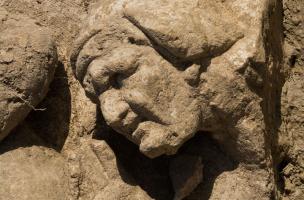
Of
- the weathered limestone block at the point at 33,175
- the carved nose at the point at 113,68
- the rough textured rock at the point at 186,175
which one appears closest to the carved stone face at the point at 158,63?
the carved nose at the point at 113,68

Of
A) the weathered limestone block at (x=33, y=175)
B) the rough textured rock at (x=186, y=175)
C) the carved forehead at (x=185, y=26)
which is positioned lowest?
the weathered limestone block at (x=33, y=175)

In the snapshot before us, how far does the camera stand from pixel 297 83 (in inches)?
62.0

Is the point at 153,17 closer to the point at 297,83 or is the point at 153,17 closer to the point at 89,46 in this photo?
the point at 89,46

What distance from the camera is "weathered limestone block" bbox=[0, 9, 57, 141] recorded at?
54.7 inches

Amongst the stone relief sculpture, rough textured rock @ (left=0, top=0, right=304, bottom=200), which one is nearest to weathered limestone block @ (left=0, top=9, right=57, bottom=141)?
rough textured rock @ (left=0, top=0, right=304, bottom=200)

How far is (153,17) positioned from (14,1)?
1.86 feet

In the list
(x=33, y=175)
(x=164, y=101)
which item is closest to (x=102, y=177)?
(x=33, y=175)

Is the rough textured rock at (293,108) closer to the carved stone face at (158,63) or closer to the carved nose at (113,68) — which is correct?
the carved stone face at (158,63)

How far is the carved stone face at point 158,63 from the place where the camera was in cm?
120

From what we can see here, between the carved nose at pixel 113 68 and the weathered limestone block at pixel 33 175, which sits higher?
the carved nose at pixel 113 68

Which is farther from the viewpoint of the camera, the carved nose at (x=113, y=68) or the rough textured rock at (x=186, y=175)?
the rough textured rock at (x=186, y=175)

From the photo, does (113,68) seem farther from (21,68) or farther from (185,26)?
(21,68)

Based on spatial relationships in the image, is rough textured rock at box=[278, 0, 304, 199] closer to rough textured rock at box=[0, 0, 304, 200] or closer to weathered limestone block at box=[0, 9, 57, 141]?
rough textured rock at box=[0, 0, 304, 200]

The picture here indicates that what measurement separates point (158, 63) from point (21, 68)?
39cm
